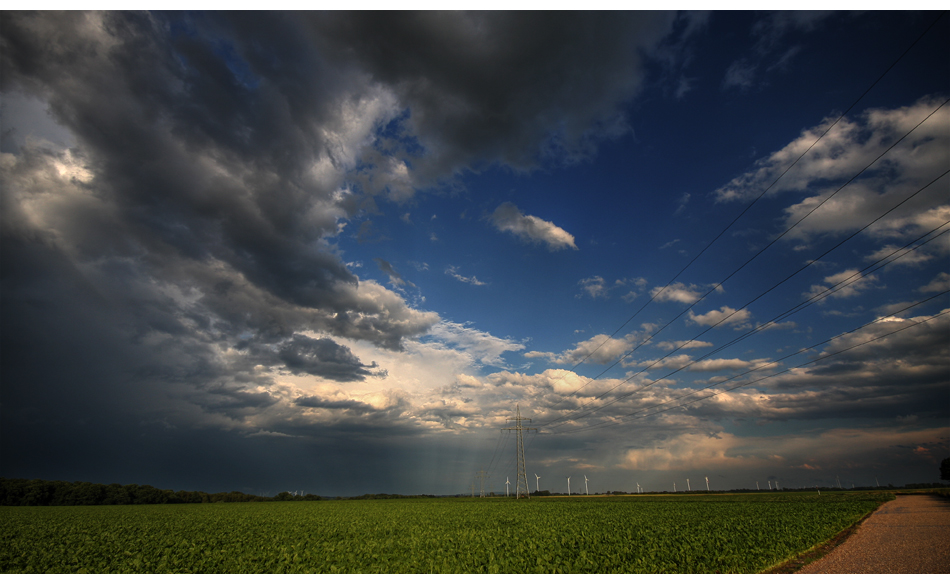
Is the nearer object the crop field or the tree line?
the crop field

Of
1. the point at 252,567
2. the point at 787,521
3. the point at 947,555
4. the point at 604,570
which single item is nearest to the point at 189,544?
the point at 252,567

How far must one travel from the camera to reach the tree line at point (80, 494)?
87.8m

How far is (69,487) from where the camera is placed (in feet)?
319

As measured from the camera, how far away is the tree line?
87.8 m

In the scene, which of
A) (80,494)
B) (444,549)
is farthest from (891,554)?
(80,494)

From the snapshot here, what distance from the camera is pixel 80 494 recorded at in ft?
319

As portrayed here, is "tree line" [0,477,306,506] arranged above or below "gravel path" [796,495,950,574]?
below

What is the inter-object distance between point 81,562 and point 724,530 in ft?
108

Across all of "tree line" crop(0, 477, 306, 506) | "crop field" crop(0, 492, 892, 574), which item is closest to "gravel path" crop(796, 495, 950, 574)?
"crop field" crop(0, 492, 892, 574)

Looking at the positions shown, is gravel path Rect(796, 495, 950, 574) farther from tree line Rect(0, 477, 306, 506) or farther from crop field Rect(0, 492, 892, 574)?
tree line Rect(0, 477, 306, 506)

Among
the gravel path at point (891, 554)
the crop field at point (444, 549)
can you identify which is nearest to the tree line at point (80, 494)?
the crop field at point (444, 549)

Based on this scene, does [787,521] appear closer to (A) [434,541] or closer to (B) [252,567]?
(A) [434,541]

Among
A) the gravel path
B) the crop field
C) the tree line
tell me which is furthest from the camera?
the tree line

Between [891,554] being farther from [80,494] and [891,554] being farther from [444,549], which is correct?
[80,494]
